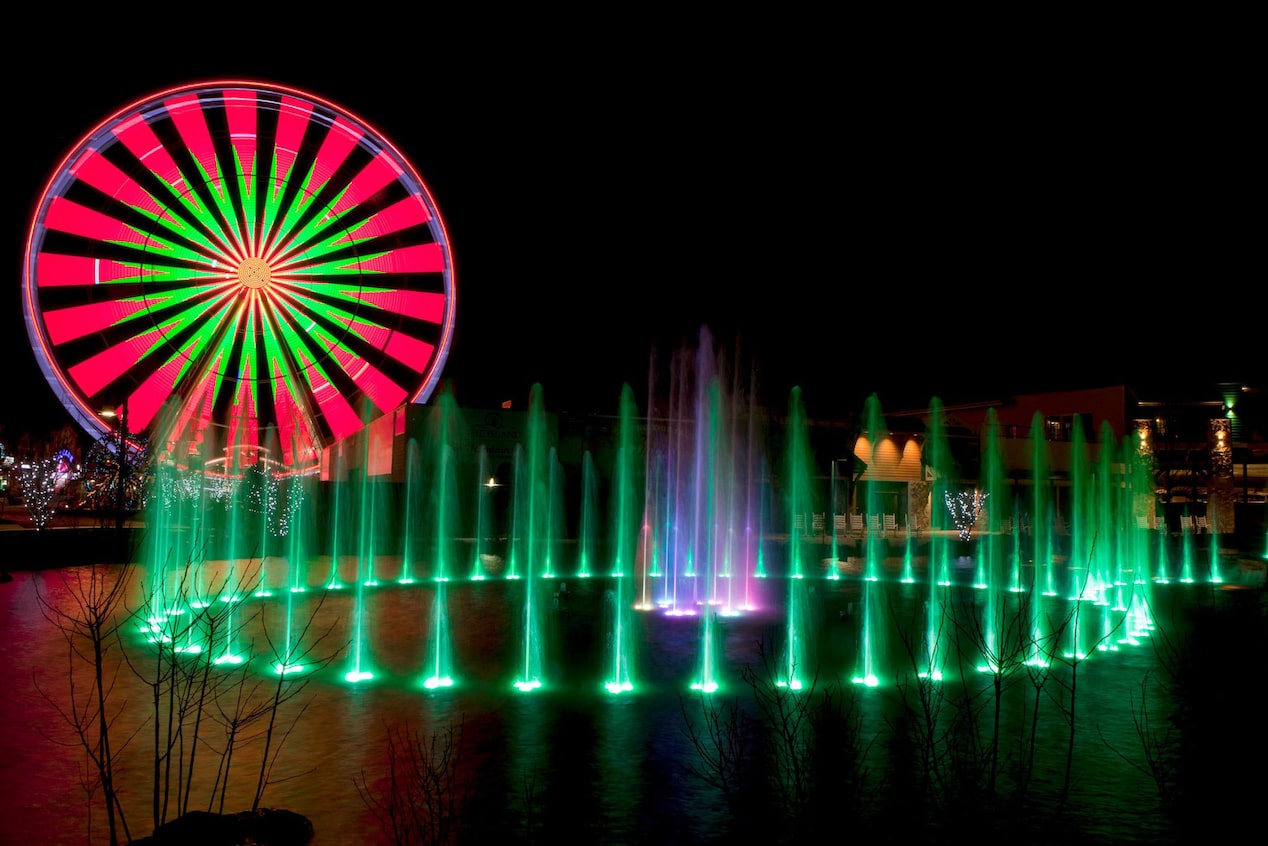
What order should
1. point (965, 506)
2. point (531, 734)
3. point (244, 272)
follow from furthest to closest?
point (965, 506)
point (244, 272)
point (531, 734)

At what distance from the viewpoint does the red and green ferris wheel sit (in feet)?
70.4

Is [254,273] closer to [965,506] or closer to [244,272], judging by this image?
[244,272]

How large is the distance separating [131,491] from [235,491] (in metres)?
3.49

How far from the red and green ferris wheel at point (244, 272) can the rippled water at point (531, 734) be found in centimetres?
1101

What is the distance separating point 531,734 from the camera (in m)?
7.16

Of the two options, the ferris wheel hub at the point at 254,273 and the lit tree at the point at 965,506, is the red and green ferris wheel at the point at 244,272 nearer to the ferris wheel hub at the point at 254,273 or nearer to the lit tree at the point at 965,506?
the ferris wheel hub at the point at 254,273

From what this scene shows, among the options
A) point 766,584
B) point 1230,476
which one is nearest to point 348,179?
point 766,584

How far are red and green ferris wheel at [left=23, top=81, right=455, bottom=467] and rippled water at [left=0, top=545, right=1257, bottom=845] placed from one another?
36.1ft

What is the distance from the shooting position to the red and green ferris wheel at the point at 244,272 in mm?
21469

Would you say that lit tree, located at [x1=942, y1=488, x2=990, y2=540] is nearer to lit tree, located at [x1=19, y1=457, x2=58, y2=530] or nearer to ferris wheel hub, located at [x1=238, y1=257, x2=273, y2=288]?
ferris wheel hub, located at [x1=238, y1=257, x2=273, y2=288]

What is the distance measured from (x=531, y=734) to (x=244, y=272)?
20528 millimetres

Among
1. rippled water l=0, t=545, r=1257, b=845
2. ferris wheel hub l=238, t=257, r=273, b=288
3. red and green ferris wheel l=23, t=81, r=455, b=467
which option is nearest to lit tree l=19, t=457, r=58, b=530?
red and green ferris wheel l=23, t=81, r=455, b=467

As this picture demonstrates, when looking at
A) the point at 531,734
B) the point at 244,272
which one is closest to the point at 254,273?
the point at 244,272

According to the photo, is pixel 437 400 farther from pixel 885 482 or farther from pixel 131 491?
pixel 885 482
